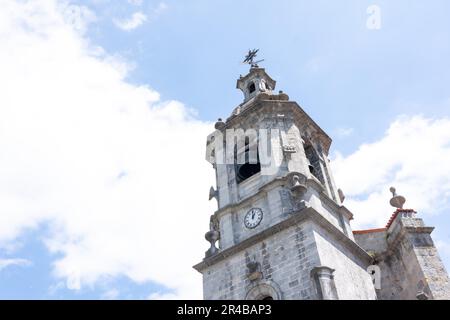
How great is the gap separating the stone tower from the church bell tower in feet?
0.11

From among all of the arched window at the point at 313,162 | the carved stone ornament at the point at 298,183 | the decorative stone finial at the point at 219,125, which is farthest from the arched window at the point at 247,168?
the carved stone ornament at the point at 298,183

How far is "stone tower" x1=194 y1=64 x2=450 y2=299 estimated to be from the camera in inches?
604

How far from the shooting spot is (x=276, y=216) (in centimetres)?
1686

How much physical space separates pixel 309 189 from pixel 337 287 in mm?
4055

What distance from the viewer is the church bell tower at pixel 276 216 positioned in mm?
15344

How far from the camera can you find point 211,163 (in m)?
21.5

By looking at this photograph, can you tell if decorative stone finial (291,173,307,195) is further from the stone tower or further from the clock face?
the clock face

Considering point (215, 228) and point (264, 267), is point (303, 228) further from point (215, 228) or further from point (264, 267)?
point (215, 228)

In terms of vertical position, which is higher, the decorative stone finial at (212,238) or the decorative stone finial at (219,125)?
the decorative stone finial at (219,125)

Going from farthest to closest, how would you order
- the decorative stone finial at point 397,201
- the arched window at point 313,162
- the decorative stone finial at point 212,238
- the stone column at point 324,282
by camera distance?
the arched window at point 313,162 < the decorative stone finial at point 397,201 < the decorative stone finial at point 212,238 < the stone column at point 324,282

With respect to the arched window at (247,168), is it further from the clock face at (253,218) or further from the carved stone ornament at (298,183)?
the carved stone ornament at (298,183)

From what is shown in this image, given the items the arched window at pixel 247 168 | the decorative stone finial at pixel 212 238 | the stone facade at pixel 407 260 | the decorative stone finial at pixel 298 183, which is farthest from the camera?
the arched window at pixel 247 168

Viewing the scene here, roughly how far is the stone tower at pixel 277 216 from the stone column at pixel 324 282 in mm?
28
